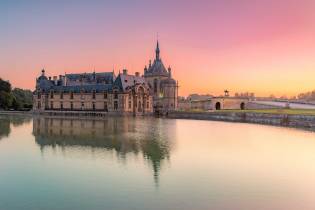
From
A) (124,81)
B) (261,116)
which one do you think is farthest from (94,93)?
(261,116)

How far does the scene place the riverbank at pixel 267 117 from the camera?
4888 centimetres

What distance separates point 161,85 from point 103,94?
21.3 meters

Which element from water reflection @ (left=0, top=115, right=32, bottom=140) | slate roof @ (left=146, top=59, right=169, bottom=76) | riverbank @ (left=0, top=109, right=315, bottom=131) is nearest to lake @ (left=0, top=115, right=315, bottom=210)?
water reflection @ (left=0, top=115, right=32, bottom=140)

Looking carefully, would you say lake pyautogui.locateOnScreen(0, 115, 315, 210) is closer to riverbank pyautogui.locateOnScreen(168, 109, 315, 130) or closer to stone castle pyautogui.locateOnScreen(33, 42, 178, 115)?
riverbank pyautogui.locateOnScreen(168, 109, 315, 130)

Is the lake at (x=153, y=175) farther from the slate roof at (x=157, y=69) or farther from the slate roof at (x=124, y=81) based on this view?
the slate roof at (x=157, y=69)

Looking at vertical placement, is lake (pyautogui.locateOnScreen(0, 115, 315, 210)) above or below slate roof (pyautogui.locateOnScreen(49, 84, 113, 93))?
below

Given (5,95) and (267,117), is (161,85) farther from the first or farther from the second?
(267,117)

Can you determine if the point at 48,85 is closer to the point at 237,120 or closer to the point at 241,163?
the point at 237,120

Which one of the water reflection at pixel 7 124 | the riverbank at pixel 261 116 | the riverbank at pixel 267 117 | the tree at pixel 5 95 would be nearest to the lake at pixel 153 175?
the water reflection at pixel 7 124

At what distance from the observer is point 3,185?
607 inches

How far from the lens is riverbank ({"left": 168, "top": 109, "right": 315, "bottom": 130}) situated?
160 ft

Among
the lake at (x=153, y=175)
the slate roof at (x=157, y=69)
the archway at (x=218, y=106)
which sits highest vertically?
the slate roof at (x=157, y=69)

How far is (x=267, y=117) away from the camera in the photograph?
185ft

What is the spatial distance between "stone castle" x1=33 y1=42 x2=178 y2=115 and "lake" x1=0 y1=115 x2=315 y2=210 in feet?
156
